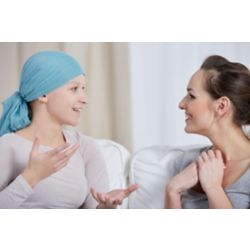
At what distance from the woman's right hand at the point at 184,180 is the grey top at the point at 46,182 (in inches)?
6.9

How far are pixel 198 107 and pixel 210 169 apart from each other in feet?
0.53

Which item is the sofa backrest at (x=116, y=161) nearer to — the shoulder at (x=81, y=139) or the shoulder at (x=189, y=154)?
the shoulder at (x=81, y=139)

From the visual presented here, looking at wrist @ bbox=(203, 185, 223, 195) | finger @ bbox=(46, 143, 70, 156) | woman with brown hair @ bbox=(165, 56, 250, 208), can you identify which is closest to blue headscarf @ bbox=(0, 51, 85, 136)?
finger @ bbox=(46, 143, 70, 156)

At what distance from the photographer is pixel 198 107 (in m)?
1.41

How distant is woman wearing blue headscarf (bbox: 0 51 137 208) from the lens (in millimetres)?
1364

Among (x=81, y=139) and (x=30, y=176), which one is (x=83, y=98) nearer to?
(x=81, y=139)

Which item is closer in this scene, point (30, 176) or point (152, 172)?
point (30, 176)

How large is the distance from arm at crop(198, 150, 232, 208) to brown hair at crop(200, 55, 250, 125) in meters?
0.11

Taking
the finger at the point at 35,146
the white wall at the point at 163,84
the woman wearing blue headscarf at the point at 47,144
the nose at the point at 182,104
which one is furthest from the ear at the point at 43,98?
the nose at the point at 182,104

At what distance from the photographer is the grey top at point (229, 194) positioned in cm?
137

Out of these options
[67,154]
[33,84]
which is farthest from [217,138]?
[33,84]

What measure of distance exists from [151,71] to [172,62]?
6 cm
